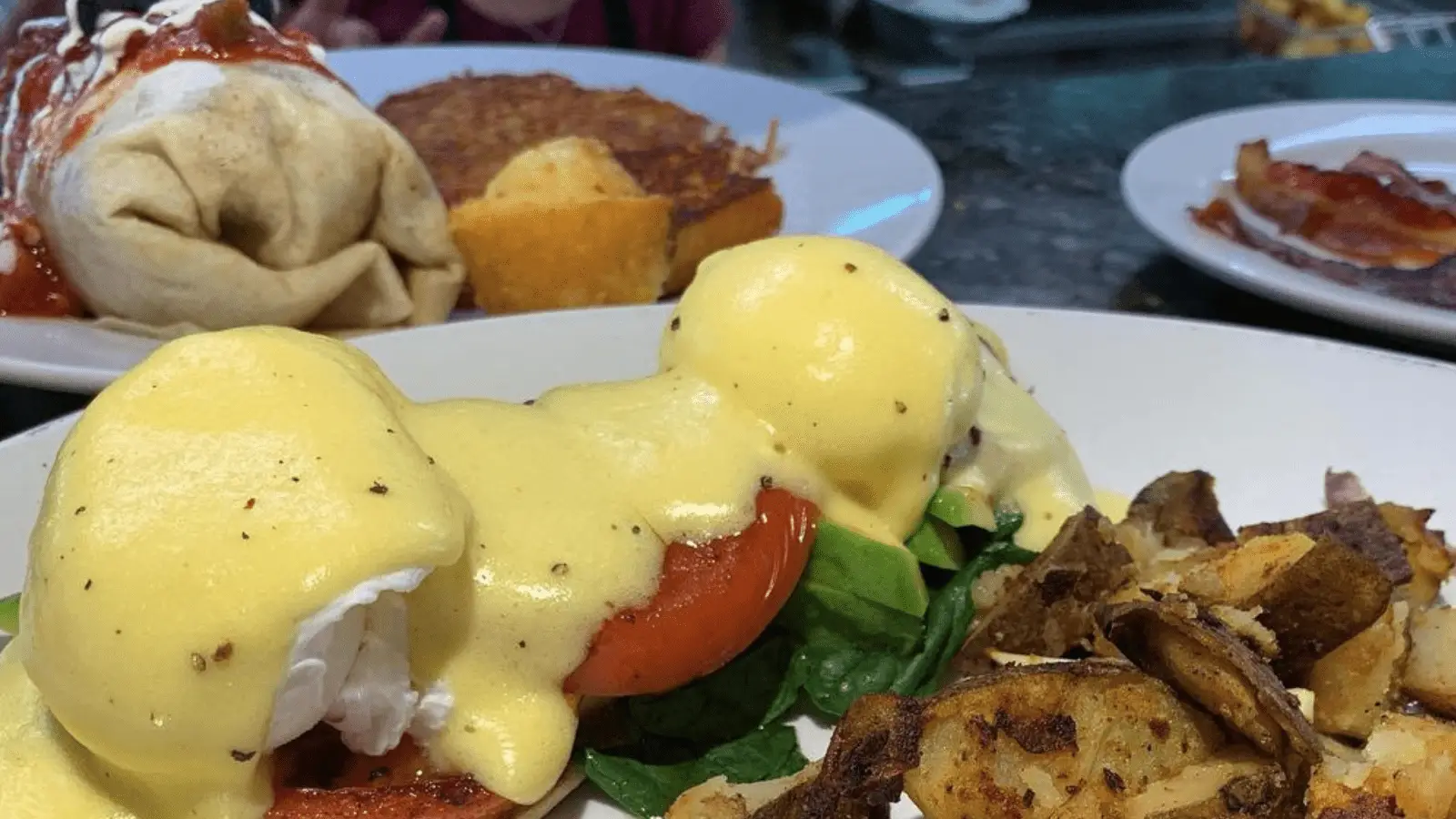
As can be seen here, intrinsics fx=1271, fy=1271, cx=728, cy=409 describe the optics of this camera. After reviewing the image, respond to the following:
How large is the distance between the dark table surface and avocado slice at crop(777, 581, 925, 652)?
3.88ft

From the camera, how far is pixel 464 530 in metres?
1.15

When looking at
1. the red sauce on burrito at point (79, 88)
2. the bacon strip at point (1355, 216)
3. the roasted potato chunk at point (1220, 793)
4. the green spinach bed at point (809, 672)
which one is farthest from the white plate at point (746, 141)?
the roasted potato chunk at point (1220, 793)

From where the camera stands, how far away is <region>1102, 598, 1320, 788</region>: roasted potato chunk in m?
1.07

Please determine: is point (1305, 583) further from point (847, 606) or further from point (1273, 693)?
point (847, 606)

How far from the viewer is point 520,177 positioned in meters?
Result: 2.40

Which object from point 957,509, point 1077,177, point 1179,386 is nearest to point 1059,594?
point 957,509

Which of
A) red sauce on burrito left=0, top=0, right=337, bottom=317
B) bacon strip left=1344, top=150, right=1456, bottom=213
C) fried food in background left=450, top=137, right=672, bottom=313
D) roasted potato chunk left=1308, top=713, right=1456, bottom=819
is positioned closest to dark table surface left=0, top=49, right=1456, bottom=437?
red sauce on burrito left=0, top=0, right=337, bottom=317

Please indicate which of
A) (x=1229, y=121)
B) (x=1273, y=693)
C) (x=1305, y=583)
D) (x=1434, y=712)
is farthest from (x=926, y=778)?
(x=1229, y=121)

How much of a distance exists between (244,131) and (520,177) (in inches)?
20.5

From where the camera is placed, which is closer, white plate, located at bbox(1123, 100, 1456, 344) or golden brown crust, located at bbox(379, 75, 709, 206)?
white plate, located at bbox(1123, 100, 1456, 344)

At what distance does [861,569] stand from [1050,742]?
34 centimetres

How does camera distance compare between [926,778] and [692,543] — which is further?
[692,543]

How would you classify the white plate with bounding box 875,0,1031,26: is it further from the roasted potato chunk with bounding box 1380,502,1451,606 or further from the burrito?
the roasted potato chunk with bounding box 1380,502,1451,606

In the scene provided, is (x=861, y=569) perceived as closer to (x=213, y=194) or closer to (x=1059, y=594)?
(x=1059, y=594)
